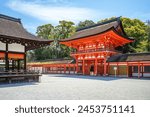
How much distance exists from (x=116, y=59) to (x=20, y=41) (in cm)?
1608

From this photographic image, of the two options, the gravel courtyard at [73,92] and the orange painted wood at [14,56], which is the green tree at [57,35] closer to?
the orange painted wood at [14,56]

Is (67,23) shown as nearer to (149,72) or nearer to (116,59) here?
(116,59)

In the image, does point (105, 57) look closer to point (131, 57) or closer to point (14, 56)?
point (131, 57)

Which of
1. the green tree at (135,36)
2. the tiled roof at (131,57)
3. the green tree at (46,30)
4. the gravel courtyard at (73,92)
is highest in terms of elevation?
the green tree at (46,30)

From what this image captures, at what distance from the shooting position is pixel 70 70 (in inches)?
1533

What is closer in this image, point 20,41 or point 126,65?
point 20,41

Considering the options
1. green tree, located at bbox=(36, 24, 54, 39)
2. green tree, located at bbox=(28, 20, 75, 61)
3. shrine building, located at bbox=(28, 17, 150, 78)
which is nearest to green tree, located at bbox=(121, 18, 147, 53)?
shrine building, located at bbox=(28, 17, 150, 78)

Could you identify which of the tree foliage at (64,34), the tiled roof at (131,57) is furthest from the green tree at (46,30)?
the tiled roof at (131,57)

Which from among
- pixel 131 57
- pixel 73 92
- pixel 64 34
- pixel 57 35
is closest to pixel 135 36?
pixel 131 57

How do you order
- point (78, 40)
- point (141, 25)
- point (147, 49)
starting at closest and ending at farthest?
point (78, 40), point (147, 49), point (141, 25)

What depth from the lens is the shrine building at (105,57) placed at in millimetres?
26953

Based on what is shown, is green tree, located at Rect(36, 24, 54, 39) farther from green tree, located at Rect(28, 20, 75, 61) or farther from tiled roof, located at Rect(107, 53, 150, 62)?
tiled roof, located at Rect(107, 53, 150, 62)

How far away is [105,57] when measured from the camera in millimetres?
30312

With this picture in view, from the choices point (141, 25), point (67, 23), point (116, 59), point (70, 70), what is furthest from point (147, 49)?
point (67, 23)
